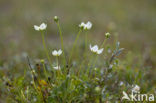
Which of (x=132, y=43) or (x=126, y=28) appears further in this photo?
(x=126, y=28)

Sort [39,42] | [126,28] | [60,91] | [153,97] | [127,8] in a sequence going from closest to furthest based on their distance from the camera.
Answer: [60,91], [153,97], [39,42], [126,28], [127,8]

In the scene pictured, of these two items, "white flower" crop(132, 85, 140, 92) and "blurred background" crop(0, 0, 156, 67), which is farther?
"blurred background" crop(0, 0, 156, 67)

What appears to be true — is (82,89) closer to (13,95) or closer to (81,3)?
(13,95)

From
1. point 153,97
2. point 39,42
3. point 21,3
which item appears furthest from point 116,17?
point 153,97

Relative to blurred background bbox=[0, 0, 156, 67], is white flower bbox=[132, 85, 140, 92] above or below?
below

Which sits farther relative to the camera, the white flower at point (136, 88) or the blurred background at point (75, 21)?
the blurred background at point (75, 21)

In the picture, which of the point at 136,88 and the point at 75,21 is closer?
the point at 136,88

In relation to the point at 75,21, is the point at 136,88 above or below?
below

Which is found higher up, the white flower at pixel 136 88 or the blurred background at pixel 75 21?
the blurred background at pixel 75 21
